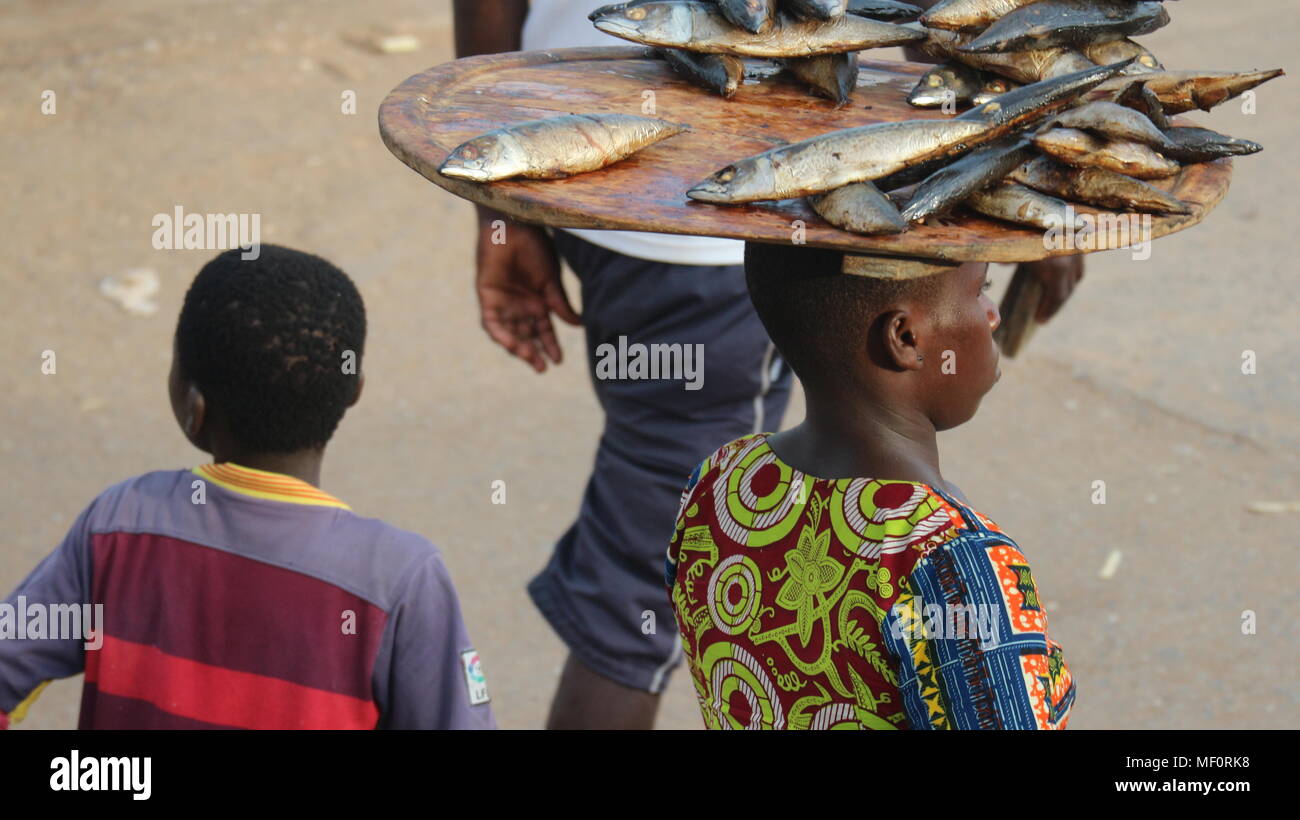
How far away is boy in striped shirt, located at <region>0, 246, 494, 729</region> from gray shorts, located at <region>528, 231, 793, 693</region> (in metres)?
0.91

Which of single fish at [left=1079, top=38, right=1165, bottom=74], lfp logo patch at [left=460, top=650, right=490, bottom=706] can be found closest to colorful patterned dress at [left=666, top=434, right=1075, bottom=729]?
lfp logo patch at [left=460, top=650, right=490, bottom=706]

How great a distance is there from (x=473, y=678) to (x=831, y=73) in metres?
1.14

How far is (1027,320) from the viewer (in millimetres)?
3287

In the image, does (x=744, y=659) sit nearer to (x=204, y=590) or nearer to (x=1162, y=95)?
(x=204, y=590)

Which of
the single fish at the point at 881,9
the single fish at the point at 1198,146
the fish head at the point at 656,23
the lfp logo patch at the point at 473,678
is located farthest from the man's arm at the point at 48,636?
the single fish at the point at 1198,146

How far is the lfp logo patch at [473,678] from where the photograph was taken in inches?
92.4

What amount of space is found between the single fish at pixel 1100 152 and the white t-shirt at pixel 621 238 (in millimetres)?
1159

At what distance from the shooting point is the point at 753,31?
2.23 meters

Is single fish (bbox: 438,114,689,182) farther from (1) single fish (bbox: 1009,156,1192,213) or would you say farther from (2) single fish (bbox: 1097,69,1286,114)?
(2) single fish (bbox: 1097,69,1286,114)

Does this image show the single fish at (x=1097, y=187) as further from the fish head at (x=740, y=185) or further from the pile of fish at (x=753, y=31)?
the pile of fish at (x=753, y=31)

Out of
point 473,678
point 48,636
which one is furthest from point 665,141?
point 48,636
